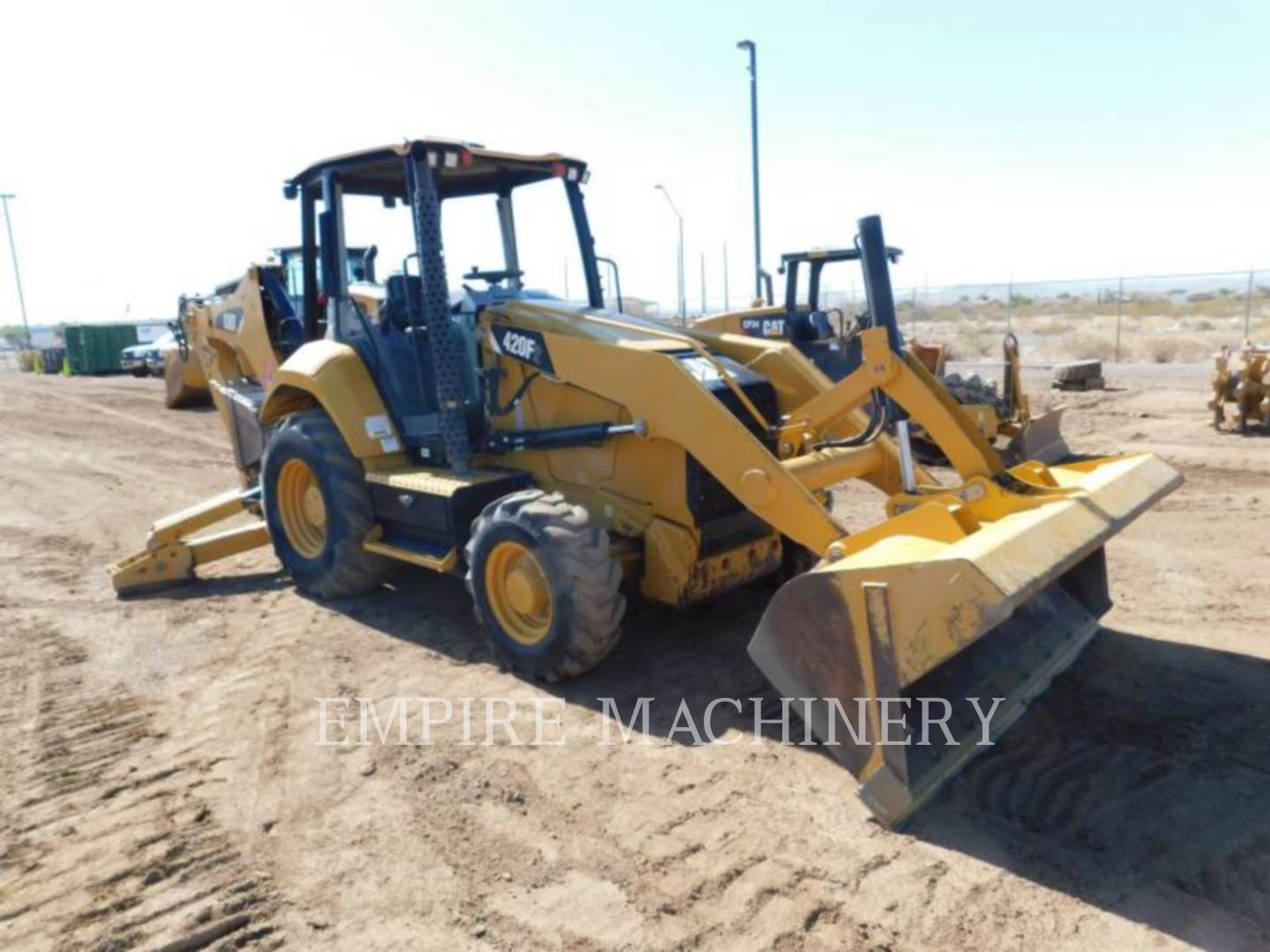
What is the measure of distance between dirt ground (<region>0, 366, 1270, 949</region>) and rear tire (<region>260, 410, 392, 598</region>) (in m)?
0.27

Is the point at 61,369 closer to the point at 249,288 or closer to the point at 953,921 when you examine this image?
the point at 249,288

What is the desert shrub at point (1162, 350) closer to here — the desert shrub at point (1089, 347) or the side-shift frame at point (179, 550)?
the desert shrub at point (1089, 347)

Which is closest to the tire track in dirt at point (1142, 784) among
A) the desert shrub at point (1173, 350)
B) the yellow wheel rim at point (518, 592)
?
the yellow wheel rim at point (518, 592)

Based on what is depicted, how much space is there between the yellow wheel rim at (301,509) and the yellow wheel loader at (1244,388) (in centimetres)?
1087

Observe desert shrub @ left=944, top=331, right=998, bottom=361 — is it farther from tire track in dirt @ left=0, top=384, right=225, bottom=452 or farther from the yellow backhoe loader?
the yellow backhoe loader

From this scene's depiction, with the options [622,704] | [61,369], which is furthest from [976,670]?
[61,369]

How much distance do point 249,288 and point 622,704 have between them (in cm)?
760

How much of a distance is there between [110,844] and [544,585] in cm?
210

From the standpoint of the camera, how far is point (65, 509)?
33.6 ft

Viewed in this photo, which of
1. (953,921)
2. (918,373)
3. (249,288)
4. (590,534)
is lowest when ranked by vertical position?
(953,921)

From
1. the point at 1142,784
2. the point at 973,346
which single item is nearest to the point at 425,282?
the point at 1142,784

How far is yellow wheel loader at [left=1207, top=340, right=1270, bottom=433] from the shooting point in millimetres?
11852

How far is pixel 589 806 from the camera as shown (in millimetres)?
3889

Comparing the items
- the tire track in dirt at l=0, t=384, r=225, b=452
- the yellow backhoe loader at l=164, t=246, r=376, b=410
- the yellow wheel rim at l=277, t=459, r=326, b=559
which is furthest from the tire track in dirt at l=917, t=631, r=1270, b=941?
the tire track in dirt at l=0, t=384, r=225, b=452
